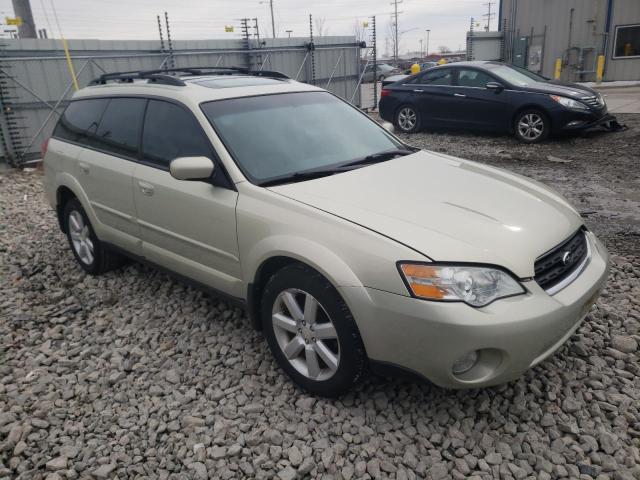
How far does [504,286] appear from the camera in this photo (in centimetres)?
235

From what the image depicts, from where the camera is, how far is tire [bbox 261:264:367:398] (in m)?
2.54

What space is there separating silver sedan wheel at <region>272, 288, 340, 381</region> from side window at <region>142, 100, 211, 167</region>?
1.08 metres

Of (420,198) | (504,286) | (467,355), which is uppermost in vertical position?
(420,198)

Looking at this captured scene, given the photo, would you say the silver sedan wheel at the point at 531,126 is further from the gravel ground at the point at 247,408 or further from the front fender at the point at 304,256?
the front fender at the point at 304,256

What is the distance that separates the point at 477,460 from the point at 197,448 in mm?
1354

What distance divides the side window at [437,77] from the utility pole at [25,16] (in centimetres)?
971

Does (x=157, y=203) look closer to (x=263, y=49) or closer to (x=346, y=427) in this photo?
(x=346, y=427)

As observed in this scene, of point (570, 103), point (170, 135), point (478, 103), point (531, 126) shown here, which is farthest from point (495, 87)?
point (170, 135)

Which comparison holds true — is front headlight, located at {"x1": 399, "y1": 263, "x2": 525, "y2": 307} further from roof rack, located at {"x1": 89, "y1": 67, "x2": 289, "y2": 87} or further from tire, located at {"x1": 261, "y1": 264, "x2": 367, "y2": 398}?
roof rack, located at {"x1": 89, "y1": 67, "x2": 289, "y2": 87}

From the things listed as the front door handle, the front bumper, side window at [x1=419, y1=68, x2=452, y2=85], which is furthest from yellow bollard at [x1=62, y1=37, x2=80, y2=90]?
the front bumper

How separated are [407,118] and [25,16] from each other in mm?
9823

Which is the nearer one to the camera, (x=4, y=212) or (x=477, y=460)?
(x=477, y=460)

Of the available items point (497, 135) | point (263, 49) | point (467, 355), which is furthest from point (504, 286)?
point (263, 49)

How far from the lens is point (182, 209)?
3.33 metres
